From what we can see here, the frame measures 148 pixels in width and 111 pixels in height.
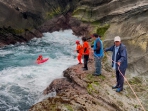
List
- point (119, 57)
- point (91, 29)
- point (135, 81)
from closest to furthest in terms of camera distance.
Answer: point (119, 57), point (135, 81), point (91, 29)

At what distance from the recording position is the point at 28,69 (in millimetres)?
14125

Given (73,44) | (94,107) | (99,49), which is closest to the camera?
(94,107)

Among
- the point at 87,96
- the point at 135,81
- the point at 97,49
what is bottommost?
the point at 87,96

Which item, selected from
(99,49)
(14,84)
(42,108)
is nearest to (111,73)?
(99,49)

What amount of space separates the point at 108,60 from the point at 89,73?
2.50m

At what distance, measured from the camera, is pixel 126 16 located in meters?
16.7

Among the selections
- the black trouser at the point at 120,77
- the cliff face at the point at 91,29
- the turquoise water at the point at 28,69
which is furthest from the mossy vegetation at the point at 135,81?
the turquoise water at the point at 28,69

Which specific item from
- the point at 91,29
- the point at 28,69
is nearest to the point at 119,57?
the point at 28,69

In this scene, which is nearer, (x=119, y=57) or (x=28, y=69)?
(x=119, y=57)

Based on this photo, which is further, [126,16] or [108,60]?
[126,16]

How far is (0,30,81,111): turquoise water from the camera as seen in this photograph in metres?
10.2

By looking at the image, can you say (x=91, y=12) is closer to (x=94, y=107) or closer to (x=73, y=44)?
(x=73, y=44)

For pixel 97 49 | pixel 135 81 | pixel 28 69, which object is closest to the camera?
pixel 97 49

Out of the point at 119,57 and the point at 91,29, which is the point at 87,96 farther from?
the point at 91,29
